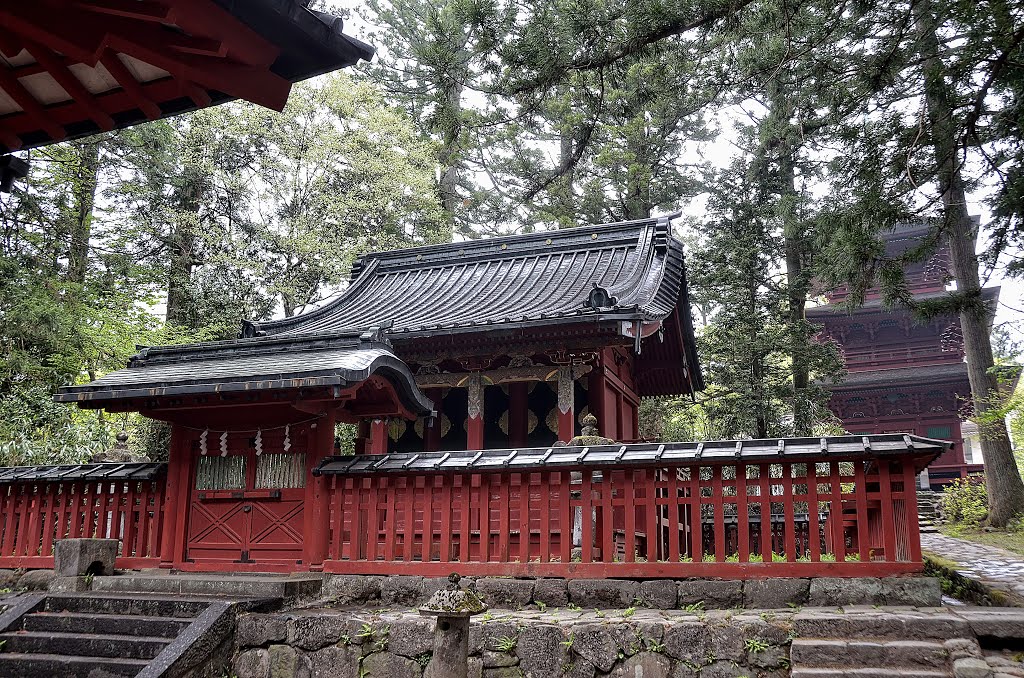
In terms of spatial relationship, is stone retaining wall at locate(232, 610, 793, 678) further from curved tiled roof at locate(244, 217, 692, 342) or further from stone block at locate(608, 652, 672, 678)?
curved tiled roof at locate(244, 217, 692, 342)

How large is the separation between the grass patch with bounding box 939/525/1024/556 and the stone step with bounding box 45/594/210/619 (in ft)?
38.5

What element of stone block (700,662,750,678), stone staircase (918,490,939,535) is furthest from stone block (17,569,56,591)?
stone staircase (918,490,939,535)

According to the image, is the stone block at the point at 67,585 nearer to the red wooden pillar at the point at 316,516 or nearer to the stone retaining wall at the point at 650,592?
the red wooden pillar at the point at 316,516

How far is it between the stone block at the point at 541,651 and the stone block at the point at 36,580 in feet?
21.7

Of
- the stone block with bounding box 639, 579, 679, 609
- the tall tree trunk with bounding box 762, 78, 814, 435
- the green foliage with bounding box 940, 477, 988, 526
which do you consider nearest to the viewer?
the stone block with bounding box 639, 579, 679, 609

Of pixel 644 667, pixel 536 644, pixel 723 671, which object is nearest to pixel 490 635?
pixel 536 644

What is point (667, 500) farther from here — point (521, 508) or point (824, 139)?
point (824, 139)

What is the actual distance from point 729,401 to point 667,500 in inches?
464

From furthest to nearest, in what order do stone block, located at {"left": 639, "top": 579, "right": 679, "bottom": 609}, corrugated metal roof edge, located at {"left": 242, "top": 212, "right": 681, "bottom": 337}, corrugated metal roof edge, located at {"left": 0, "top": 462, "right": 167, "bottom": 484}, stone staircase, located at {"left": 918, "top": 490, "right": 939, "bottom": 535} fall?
stone staircase, located at {"left": 918, "top": 490, "right": 939, "bottom": 535} < corrugated metal roof edge, located at {"left": 242, "top": 212, "right": 681, "bottom": 337} < corrugated metal roof edge, located at {"left": 0, "top": 462, "right": 167, "bottom": 484} < stone block, located at {"left": 639, "top": 579, "right": 679, "bottom": 609}

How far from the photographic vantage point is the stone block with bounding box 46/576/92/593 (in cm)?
880

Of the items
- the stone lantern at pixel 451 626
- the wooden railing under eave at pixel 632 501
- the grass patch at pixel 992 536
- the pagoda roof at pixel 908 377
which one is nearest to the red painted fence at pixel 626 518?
the wooden railing under eave at pixel 632 501

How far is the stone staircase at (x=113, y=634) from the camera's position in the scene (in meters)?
7.21

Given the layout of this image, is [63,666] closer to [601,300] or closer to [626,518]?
[626,518]

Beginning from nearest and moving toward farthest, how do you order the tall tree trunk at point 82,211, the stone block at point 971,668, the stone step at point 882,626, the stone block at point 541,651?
the stone block at point 971,668 < the stone step at point 882,626 < the stone block at point 541,651 < the tall tree trunk at point 82,211
